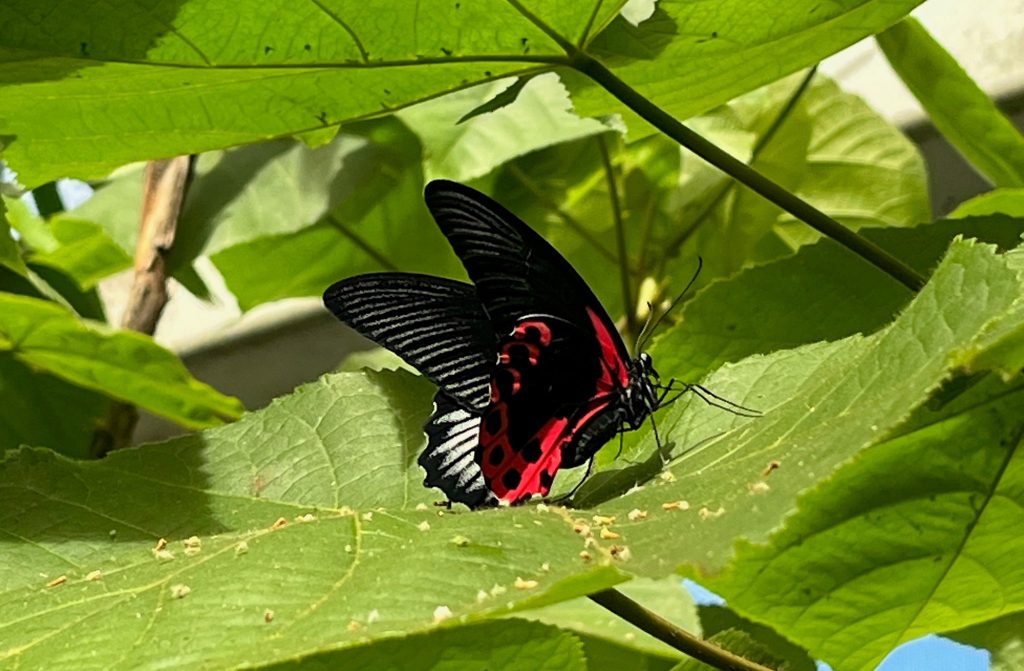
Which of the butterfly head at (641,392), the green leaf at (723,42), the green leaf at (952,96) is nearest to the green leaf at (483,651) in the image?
the butterfly head at (641,392)

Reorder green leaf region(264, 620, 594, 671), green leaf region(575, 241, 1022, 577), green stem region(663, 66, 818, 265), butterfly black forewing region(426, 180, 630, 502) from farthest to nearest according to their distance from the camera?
green stem region(663, 66, 818, 265) → butterfly black forewing region(426, 180, 630, 502) → green leaf region(264, 620, 594, 671) → green leaf region(575, 241, 1022, 577)

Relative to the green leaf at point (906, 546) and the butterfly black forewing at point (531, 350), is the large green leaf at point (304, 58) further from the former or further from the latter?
the green leaf at point (906, 546)

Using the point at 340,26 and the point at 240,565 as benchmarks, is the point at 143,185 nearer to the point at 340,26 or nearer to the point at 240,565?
the point at 340,26

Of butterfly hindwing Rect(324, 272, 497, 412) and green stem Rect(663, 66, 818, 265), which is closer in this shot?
butterfly hindwing Rect(324, 272, 497, 412)

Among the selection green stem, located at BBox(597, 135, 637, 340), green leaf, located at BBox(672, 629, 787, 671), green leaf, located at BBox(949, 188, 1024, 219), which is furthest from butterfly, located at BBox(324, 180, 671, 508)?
green stem, located at BBox(597, 135, 637, 340)

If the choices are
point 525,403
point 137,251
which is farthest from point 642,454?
point 137,251

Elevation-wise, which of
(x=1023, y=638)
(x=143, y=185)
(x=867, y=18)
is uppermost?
(x=867, y=18)

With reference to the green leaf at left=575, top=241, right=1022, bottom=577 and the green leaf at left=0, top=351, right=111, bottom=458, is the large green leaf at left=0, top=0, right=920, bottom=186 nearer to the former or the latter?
the green leaf at left=575, top=241, right=1022, bottom=577
